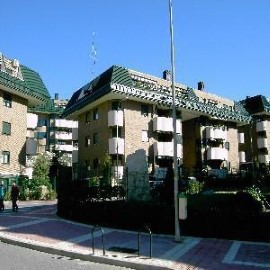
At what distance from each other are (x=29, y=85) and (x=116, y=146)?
11.4m

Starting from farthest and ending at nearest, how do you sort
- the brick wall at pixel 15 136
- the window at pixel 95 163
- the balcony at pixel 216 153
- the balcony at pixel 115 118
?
the balcony at pixel 216 153 < the window at pixel 95 163 < the balcony at pixel 115 118 < the brick wall at pixel 15 136

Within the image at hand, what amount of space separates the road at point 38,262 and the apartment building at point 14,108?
2524 centimetres

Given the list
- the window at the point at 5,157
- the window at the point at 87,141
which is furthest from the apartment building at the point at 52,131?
the window at the point at 5,157

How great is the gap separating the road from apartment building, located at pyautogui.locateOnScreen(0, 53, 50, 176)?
25242 millimetres

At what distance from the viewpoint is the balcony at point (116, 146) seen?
119 feet

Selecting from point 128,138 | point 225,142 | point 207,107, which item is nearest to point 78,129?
point 128,138

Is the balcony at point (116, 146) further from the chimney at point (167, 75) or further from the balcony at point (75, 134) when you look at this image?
the chimney at point (167, 75)

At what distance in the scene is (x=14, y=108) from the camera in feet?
126

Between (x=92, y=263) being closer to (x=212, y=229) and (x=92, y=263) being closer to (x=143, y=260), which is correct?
(x=143, y=260)

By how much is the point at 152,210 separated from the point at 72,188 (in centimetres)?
591

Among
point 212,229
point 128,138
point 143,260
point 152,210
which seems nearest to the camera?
point 143,260

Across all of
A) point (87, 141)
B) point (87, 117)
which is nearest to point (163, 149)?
point (87, 141)

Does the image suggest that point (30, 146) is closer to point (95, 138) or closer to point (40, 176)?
point (40, 176)

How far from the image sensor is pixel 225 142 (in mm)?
50031
